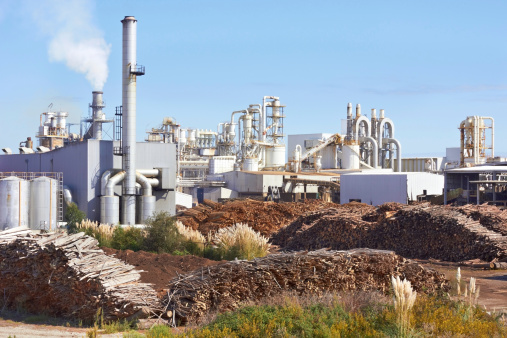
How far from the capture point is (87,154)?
39906 millimetres

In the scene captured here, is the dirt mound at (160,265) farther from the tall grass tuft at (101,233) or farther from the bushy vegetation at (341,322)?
the bushy vegetation at (341,322)

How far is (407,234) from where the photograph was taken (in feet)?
86.0

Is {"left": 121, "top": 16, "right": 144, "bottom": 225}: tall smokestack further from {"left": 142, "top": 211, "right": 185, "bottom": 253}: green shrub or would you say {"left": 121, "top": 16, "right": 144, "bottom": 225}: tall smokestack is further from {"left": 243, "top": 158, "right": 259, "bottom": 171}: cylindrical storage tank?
{"left": 243, "top": 158, "right": 259, "bottom": 171}: cylindrical storage tank

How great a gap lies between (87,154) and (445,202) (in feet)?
68.3

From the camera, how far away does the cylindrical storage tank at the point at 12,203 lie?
109 ft

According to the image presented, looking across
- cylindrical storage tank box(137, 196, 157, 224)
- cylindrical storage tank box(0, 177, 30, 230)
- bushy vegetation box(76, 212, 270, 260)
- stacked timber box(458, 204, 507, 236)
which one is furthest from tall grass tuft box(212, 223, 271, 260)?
cylindrical storage tank box(137, 196, 157, 224)

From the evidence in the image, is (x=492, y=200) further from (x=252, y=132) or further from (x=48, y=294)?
(x=252, y=132)

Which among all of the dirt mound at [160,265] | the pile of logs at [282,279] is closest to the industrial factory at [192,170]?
the dirt mound at [160,265]

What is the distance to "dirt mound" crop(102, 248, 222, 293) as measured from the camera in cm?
1769

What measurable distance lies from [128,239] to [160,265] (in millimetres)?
7905

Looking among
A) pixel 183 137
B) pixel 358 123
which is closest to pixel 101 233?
pixel 358 123

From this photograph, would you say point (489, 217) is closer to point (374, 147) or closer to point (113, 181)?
point (113, 181)

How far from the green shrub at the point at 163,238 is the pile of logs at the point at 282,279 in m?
10.9

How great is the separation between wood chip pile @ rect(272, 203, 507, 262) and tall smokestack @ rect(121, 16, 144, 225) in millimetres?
13331
